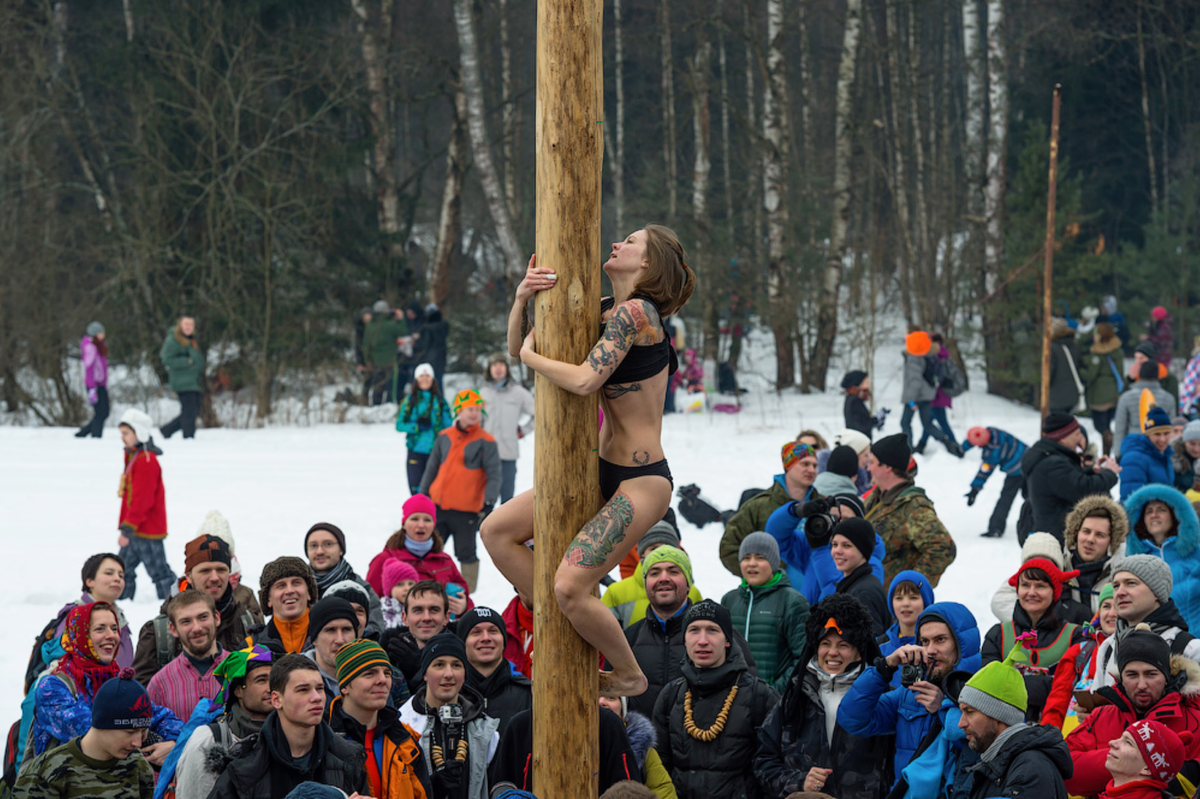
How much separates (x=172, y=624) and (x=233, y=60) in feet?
56.2

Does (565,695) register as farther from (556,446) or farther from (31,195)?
(31,195)

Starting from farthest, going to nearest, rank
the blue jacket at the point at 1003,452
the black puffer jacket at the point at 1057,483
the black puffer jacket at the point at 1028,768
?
the blue jacket at the point at 1003,452 < the black puffer jacket at the point at 1057,483 < the black puffer jacket at the point at 1028,768

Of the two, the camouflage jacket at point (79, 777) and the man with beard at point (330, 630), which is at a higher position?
the man with beard at point (330, 630)

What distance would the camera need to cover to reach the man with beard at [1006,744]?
13.5ft

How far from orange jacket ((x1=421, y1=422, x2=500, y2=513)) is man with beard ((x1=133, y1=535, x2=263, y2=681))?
345 cm

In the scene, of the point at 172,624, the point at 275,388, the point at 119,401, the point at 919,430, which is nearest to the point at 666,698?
Result: the point at 172,624

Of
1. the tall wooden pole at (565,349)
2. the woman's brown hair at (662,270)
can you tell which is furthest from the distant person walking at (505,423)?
the tall wooden pole at (565,349)

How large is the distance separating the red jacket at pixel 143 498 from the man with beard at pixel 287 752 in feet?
19.8

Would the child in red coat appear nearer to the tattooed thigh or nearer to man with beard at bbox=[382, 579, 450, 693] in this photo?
man with beard at bbox=[382, 579, 450, 693]

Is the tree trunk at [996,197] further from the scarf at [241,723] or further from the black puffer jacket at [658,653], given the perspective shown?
the scarf at [241,723]

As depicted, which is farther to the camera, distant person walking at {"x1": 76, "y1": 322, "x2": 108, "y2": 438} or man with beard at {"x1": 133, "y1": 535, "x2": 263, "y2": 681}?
distant person walking at {"x1": 76, "y1": 322, "x2": 108, "y2": 438}

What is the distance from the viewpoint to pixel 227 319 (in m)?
21.8

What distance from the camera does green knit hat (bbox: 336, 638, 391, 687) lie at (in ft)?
15.4

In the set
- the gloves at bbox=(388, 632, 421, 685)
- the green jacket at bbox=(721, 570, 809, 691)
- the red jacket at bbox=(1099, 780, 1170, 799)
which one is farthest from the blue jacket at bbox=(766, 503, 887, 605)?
the red jacket at bbox=(1099, 780, 1170, 799)
